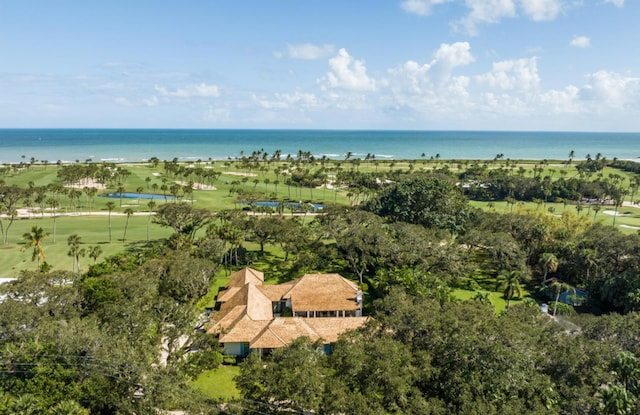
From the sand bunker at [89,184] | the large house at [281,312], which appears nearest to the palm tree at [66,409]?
the large house at [281,312]

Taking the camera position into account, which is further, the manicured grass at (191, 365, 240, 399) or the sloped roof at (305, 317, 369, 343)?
the sloped roof at (305, 317, 369, 343)

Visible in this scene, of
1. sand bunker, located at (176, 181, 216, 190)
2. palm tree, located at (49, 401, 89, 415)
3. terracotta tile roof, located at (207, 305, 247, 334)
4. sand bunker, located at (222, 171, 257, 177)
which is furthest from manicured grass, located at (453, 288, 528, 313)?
sand bunker, located at (222, 171, 257, 177)

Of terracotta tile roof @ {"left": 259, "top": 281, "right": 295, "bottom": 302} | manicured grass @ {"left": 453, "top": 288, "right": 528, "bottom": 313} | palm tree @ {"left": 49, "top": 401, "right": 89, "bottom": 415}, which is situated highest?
palm tree @ {"left": 49, "top": 401, "right": 89, "bottom": 415}

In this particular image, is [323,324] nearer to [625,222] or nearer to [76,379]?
[76,379]

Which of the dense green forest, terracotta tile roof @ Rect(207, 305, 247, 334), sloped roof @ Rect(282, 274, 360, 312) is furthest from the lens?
sloped roof @ Rect(282, 274, 360, 312)

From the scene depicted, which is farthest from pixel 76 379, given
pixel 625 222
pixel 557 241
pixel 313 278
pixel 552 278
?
pixel 625 222

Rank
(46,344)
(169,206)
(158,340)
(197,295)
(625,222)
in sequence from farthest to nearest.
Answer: (625,222), (169,206), (197,295), (158,340), (46,344)

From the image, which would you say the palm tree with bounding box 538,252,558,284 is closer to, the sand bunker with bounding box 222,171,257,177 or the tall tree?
the tall tree

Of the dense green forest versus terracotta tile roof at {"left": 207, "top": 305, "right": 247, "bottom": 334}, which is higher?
the dense green forest

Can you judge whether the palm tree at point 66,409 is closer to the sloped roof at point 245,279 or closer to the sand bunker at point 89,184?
the sloped roof at point 245,279
